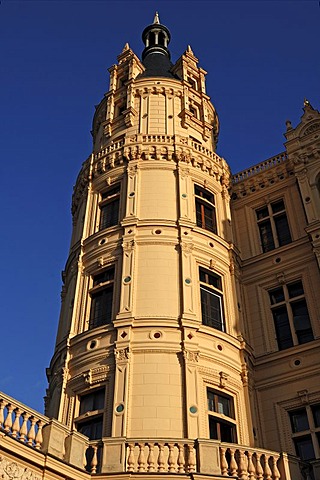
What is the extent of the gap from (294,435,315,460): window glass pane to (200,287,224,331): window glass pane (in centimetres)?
520

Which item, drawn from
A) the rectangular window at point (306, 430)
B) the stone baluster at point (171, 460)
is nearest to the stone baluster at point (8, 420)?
the stone baluster at point (171, 460)

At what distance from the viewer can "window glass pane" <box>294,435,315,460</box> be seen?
22.2 metres

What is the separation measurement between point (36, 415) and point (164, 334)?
22.9ft

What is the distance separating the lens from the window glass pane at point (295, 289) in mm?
26984

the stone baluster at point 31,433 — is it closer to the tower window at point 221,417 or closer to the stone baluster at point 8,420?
the stone baluster at point 8,420

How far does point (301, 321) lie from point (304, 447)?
17.8ft

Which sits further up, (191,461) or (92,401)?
(92,401)

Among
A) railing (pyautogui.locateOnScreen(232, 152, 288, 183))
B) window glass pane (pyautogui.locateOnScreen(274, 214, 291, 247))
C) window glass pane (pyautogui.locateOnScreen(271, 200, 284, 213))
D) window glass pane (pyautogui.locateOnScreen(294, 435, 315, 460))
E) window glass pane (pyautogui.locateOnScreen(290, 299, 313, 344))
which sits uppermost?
railing (pyautogui.locateOnScreen(232, 152, 288, 183))

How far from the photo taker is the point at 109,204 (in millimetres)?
29656

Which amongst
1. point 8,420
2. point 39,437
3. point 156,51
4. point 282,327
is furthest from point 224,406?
point 156,51

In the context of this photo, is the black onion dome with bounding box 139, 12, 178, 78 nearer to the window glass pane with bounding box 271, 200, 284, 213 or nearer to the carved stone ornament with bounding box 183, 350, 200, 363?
the window glass pane with bounding box 271, 200, 284, 213

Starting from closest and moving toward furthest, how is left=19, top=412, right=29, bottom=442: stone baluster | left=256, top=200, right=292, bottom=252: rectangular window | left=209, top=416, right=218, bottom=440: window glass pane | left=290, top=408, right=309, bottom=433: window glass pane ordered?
left=19, top=412, right=29, bottom=442: stone baluster → left=209, top=416, right=218, bottom=440: window glass pane → left=290, top=408, right=309, bottom=433: window glass pane → left=256, top=200, right=292, bottom=252: rectangular window

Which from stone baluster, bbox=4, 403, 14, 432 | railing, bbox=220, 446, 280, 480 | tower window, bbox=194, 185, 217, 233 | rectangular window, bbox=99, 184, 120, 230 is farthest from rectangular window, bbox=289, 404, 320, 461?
rectangular window, bbox=99, 184, 120, 230

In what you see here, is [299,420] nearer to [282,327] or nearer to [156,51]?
[282,327]
